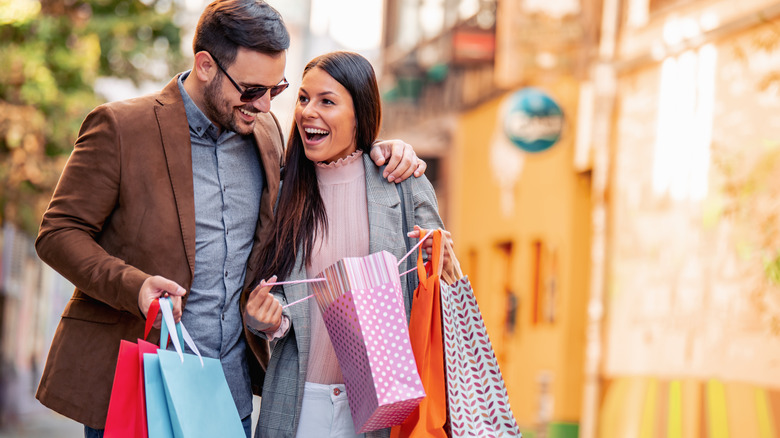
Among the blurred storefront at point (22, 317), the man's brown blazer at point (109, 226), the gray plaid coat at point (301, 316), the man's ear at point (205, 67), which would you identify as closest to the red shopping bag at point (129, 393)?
the man's brown blazer at point (109, 226)

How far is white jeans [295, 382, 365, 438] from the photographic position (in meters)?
3.26

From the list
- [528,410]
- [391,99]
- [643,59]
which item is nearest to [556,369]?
[528,410]

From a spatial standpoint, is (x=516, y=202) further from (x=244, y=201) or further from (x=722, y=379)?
(x=244, y=201)

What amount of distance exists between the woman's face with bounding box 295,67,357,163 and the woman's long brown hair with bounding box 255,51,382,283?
0.10ft

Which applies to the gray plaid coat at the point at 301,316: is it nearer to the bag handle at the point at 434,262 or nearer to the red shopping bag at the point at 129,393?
the bag handle at the point at 434,262

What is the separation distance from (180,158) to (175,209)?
17 centimetres

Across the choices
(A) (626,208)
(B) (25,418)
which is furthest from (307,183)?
(B) (25,418)

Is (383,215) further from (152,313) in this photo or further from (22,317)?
(22,317)

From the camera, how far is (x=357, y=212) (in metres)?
3.42

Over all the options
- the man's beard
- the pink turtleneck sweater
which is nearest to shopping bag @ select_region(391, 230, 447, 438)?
the pink turtleneck sweater

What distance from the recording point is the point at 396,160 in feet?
11.2

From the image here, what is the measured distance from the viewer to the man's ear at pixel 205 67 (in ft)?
11.3

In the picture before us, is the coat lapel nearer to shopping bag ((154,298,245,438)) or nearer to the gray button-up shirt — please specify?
the gray button-up shirt

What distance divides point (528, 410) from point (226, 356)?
795 cm
